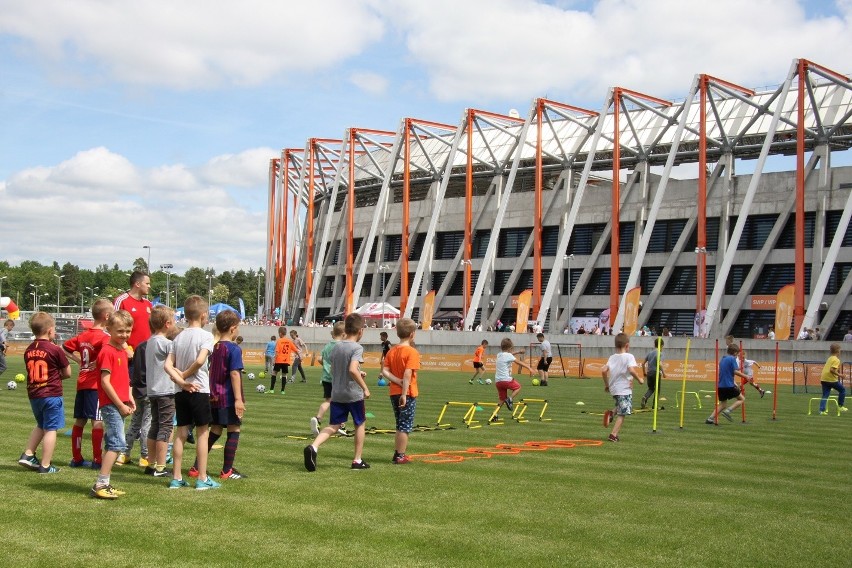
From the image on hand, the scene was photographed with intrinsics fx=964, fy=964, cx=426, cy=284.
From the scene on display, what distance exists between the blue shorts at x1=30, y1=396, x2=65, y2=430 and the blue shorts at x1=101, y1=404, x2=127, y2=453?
106cm

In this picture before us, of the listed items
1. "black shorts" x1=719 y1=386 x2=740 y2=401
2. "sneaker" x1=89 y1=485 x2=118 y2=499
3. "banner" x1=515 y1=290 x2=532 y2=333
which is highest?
"banner" x1=515 y1=290 x2=532 y2=333

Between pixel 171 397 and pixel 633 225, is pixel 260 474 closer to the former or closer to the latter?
pixel 171 397

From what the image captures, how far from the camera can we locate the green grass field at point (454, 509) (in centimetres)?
740

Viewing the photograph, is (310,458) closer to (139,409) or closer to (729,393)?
(139,409)

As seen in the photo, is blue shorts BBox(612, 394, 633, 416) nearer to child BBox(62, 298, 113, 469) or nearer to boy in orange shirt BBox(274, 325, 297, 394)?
child BBox(62, 298, 113, 469)

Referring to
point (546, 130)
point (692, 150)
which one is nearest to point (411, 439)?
point (692, 150)

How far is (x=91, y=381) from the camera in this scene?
35.9ft

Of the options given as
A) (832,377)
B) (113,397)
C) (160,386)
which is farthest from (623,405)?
(832,377)

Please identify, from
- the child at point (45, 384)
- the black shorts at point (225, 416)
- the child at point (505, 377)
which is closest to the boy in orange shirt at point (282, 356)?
the child at point (505, 377)

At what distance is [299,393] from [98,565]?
69.1 feet

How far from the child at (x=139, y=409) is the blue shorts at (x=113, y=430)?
2051 mm

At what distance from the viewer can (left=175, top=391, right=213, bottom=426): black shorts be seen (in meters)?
9.98

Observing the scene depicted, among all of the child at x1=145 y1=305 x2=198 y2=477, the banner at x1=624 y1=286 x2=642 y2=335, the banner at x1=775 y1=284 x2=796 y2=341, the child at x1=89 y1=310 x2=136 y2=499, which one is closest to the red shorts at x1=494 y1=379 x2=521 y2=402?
the child at x1=145 y1=305 x2=198 y2=477

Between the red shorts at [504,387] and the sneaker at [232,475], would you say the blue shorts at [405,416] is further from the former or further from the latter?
the red shorts at [504,387]
